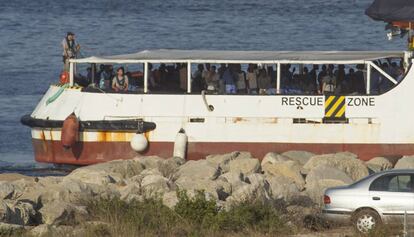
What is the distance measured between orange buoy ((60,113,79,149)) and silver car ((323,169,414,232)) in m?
9.94

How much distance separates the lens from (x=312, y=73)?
99.2 feet

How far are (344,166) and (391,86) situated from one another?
2848 mm

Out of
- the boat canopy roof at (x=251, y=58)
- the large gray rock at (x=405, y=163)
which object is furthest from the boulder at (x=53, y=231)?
the boat canopy roof at (x=251, y=58)

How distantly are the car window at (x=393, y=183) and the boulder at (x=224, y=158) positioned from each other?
7.16m

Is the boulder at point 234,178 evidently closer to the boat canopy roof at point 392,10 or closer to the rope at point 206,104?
the rope at point 206,104

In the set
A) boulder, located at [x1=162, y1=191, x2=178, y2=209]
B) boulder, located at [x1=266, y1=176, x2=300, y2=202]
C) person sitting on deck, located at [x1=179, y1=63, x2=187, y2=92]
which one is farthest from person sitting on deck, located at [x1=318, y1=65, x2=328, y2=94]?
boulder, located at [x1=162, y1=191, x2=178, y2=209]

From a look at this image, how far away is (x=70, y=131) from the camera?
29766mm

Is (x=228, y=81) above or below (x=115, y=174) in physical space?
above

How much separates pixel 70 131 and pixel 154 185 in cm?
554

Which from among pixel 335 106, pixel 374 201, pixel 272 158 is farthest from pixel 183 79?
pixel 374 201

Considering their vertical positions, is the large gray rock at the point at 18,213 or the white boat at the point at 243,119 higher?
the white boat at the point at 243,119

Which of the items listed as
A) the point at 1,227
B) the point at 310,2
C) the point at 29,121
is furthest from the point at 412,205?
the point at 310,2

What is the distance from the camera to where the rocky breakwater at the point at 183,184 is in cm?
2178

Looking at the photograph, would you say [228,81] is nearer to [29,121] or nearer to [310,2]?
[29,121]
